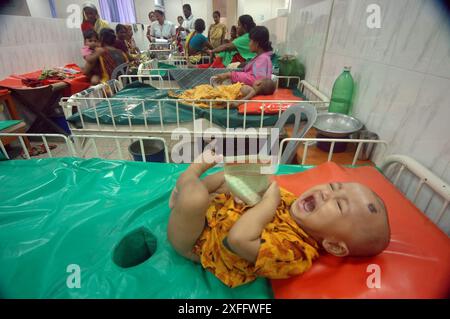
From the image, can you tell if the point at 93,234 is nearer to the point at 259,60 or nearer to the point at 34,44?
the point at 259,60

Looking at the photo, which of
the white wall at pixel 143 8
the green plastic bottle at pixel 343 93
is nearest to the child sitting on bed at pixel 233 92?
the green plastic bottle at pixel 343 93

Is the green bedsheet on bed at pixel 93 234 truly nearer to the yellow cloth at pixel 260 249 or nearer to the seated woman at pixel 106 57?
the yellow cloth at pixel 260 249

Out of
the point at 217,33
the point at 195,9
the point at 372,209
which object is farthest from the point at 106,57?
the point at 195,9

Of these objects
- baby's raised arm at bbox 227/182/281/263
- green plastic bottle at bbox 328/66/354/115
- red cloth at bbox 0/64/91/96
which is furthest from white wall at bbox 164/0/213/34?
baby's raised arm at bbox 227/182/281/263

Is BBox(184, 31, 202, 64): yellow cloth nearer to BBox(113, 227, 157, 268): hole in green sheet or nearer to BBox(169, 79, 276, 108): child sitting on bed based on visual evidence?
BBox(169, 79, 276, 108): child sitting on bed

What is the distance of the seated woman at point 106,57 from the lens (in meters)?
3.48

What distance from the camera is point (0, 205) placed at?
1234mm

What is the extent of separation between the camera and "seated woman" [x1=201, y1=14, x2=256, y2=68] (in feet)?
13.6

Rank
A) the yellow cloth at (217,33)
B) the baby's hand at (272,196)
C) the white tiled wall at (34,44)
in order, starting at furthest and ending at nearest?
the yellow cloth at (217,33) → the white tiled wall at (34,44) → the baby's hand at (272,196)

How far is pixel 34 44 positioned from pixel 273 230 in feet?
17.4

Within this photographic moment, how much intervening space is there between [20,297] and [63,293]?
0.50 ft

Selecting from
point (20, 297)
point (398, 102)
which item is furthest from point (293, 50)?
point (20, 297)

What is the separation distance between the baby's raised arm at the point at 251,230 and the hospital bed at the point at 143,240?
0.64 ft
